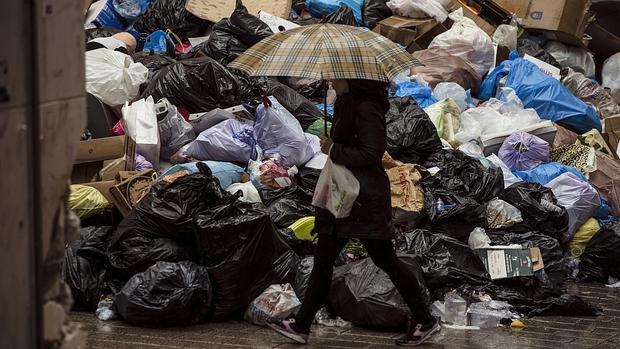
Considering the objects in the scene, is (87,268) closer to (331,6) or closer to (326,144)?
(326,144)

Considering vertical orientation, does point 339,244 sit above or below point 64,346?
below

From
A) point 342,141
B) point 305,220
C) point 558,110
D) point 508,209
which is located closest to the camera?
point 342,141

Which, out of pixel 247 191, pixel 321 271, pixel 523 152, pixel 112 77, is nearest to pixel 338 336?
pixel 321 271

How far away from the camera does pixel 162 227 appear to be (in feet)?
20.6

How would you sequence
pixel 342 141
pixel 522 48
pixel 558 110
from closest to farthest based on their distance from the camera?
pixel 342 141
pixel 558 110
pixel 522 48

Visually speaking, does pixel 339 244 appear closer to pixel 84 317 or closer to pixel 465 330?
pixel 465 330

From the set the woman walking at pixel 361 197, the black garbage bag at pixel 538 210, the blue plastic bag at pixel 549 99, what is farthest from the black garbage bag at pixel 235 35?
the woman walking at pixel 361 197

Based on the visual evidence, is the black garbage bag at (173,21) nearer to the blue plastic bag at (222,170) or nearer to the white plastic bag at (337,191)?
the blue plastic bag at (222,170)

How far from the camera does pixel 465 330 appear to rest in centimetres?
628

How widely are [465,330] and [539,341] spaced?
461mm

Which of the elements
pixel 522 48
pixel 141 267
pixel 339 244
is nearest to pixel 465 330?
pixel 339 244

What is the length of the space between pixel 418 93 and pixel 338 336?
3.59 meters

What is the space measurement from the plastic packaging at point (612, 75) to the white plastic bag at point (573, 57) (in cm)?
34

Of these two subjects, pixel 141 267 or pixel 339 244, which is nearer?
pixel 339 244
